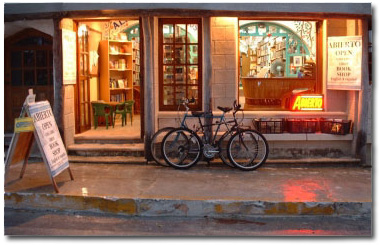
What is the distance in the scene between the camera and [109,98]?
44.9 ft

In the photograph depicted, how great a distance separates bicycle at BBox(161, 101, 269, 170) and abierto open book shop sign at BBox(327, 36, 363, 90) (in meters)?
1.91

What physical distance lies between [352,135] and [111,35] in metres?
6.77

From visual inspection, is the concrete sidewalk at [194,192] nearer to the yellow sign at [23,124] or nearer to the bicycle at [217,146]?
the bicycle at [217,146]

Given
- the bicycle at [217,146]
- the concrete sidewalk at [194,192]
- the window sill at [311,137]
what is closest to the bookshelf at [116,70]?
the concrete sidewalk at [194,192]

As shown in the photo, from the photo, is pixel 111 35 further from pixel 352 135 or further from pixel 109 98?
pixel 352 135

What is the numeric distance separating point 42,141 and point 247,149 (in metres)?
3.66

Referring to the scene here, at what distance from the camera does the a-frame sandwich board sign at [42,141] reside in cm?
790

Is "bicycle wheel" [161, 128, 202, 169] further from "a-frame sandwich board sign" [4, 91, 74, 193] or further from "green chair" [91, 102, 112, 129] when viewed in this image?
"green chair" [91, 102, 112, 129]

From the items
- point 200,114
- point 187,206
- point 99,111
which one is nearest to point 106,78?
point 99,111

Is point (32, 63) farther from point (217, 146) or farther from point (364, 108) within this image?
point (364, 108)

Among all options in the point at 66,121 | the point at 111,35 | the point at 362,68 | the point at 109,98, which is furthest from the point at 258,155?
the point at 111,35

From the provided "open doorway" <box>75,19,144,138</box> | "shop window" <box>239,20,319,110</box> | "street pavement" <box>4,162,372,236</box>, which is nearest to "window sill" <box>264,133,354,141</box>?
"shop window" <box>239,20,319,110</box>

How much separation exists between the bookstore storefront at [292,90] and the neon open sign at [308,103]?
2cm

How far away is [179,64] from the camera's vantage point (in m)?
10.8
